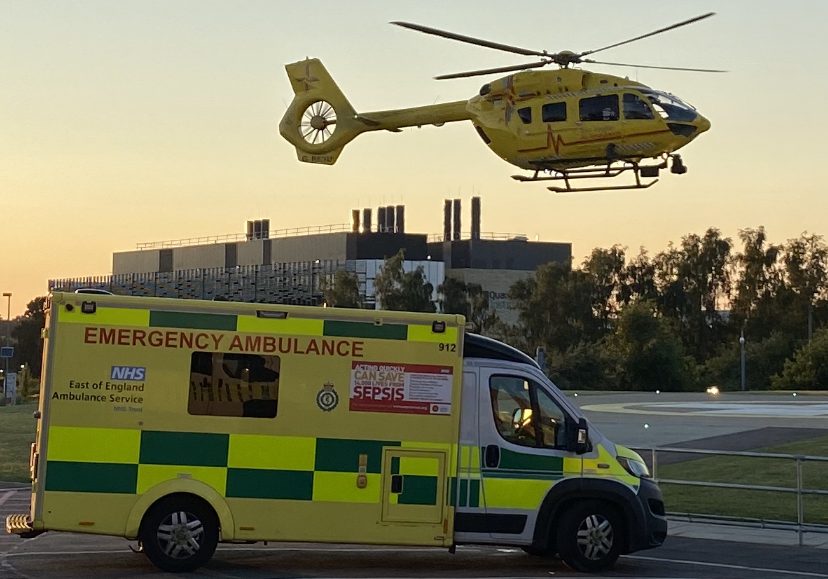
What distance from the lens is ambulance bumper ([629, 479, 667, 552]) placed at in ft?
44.2

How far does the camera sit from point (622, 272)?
4407 inches

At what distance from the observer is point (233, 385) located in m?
13.0

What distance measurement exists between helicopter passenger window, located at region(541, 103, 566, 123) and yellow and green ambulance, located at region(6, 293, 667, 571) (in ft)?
58.1

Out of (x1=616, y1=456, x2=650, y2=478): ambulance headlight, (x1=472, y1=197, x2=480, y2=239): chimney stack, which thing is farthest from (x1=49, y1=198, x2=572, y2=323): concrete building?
(x1=616, y1=456, x2=650, y2=478): ambulance headlight

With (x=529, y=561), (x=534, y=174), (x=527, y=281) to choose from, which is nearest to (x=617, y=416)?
(x=534, y=174)

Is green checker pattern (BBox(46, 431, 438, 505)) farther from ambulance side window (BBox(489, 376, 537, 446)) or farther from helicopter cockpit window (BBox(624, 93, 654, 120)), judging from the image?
helicopter cockpit window (BBox(624, 93, 654, 120))

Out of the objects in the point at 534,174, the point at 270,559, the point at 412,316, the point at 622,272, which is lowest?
the point at 270,559

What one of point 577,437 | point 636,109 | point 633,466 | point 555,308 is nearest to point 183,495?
point 577,437

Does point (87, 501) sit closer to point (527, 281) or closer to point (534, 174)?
point (534, 174)

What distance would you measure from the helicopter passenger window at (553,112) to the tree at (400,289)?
61226mm

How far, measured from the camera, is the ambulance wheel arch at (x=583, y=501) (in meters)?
13.4

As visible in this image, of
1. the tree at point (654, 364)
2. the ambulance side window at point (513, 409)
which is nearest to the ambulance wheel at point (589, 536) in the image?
the ambulance side window at point (513, 409)

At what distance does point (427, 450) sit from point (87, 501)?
10.4 ft

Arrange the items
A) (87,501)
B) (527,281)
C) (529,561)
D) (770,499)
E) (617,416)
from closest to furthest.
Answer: (87,501) < (529,561) < (770,499) < (617,416) < (527,281)
